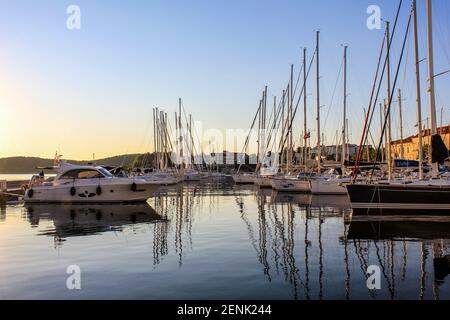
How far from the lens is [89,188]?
30531mm

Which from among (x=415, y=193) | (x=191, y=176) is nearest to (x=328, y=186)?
(x=415, y=193)

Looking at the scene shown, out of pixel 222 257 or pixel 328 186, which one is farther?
pixel 328 186

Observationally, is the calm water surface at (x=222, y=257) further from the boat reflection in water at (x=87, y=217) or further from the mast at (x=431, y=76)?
the mast at (x=431, y=76)

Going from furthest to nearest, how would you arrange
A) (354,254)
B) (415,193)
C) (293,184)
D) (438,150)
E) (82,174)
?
(293,184)
(82,174)
(415,193)
(438,150)
(354,254)

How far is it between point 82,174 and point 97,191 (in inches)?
72.4

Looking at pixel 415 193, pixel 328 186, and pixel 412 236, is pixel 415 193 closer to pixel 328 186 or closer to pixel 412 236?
pixel 412 236

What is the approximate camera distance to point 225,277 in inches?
409

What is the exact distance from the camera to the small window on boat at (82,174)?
30.8 m

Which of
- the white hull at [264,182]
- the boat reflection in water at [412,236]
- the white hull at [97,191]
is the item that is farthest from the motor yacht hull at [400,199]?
the white hull at [264,182]

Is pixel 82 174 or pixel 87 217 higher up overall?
pixel 82 174

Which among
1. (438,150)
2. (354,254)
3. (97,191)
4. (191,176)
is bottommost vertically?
(354,254)

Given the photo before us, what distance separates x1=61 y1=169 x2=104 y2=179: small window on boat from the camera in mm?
30766
